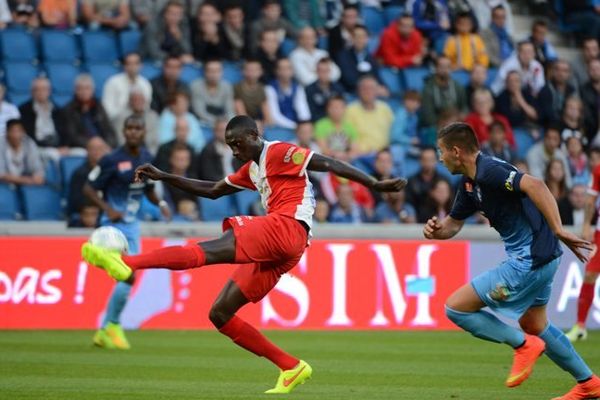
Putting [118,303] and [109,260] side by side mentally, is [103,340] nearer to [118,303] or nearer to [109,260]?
[118,303]

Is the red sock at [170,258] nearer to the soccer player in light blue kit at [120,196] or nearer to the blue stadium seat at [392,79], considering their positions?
the soccer player in light blue kit at [120,196]

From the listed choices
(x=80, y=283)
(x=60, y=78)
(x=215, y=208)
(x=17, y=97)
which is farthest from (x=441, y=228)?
(x=60, y=78)

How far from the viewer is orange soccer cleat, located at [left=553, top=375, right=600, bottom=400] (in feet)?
29.9

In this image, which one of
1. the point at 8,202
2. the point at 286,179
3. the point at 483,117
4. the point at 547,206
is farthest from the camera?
the point at 483,117

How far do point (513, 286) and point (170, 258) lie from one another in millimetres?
2468

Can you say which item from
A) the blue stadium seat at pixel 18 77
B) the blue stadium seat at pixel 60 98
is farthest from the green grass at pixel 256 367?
the blue stadium seat at pixel 18 77

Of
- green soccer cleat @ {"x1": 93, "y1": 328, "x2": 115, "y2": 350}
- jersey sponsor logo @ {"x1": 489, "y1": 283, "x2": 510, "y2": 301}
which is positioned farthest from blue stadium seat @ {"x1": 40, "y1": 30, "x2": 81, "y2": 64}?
jersey sponsor logo @ {"x1": 489, "y1": 283, "x2": 510, "y2": 301}

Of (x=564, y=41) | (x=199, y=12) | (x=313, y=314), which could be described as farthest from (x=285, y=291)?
(x=564, y=41)

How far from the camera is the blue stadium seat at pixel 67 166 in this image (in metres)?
18.0

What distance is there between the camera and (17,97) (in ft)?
62.6

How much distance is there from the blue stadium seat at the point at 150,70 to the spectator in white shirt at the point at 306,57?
2.21 metres

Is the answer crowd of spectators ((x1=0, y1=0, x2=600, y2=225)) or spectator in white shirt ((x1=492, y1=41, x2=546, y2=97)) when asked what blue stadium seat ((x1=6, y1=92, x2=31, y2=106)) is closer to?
crowd of spectators ((x1=0, y1=0, x2=600, y2=225))

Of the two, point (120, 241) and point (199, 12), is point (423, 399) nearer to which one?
point (120, 241)

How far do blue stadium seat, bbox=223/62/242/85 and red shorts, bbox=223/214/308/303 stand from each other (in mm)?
10797
